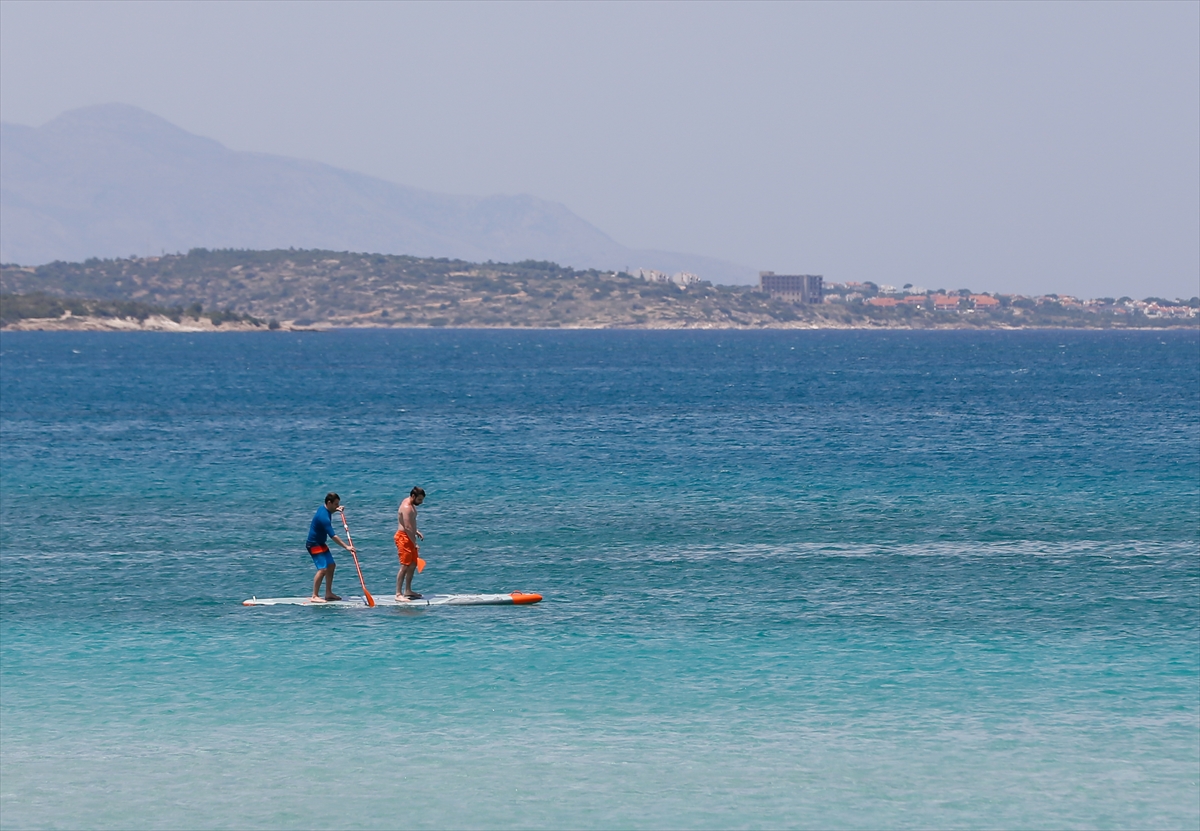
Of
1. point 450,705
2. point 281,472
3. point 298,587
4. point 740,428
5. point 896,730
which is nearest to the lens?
point 896,730

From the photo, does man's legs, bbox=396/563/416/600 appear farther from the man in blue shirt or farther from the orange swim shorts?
the man in blue shirt

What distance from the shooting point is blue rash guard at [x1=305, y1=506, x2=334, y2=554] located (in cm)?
2728

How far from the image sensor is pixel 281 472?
54.7 metres

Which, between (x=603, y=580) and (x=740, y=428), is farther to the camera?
(x=740, y=428)

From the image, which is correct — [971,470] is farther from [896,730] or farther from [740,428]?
[896,730]

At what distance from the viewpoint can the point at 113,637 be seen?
2578 centimetres

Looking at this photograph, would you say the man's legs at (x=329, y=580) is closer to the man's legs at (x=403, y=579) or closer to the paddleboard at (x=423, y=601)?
the paddleboard at (x=423, y=601)

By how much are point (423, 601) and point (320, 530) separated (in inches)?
95.5

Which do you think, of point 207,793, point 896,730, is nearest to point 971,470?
point 896,730

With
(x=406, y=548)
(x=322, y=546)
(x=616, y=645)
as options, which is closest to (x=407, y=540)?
(x=406, y=548)

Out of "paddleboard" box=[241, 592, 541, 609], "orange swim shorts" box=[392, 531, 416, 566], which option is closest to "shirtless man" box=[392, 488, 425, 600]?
"orange swim shorts" box=[392, 531, 416, 566]

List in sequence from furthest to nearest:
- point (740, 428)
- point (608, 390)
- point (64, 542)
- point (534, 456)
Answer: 1. point (608, 390)
2. point (740, 428)
3. point (534, 456)
4. point (64, 542)

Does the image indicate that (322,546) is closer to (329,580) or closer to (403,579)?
(329,580)

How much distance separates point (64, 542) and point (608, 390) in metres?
82.5
